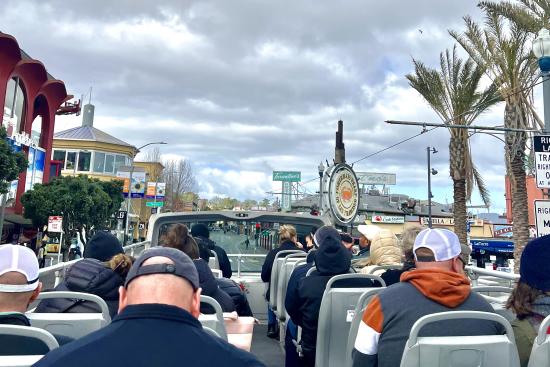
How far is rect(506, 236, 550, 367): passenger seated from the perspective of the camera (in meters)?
2.63

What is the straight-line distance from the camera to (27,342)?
2.10 metres

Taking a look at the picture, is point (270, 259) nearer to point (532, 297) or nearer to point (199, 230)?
point (199, 230)

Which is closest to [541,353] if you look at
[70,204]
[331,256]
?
[331,256]

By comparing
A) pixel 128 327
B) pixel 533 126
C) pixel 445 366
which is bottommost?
pixel 445 366

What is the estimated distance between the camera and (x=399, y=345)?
2430 mm

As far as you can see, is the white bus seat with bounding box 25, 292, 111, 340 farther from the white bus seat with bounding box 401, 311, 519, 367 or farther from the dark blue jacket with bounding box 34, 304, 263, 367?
the white bus seat with bounding box 401, 311, 519, 367

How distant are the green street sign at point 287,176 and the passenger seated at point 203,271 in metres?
49.4

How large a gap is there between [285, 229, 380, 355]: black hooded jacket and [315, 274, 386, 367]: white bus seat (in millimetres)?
267

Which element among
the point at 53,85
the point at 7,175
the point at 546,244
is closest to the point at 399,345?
the point at 546,244

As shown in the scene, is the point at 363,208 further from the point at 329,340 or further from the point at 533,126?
the point at 329,340

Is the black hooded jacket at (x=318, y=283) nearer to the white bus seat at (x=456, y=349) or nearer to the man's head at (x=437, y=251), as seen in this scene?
the man's head at (x=437, y=251)

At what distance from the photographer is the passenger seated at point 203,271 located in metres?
3.90

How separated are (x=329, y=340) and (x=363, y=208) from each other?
56.3 meters

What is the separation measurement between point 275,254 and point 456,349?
5274 millimetres
